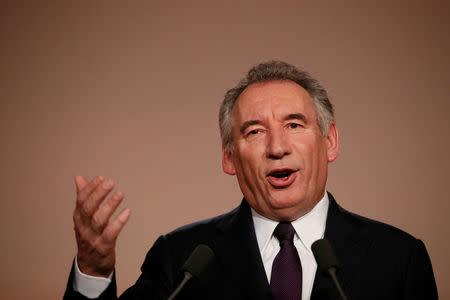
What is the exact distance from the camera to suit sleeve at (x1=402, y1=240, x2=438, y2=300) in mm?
1551

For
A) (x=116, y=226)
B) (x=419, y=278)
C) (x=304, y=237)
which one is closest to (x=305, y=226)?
(x=304, y=237)

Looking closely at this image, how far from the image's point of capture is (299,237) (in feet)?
5.39

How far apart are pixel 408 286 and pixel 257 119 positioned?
0.72m

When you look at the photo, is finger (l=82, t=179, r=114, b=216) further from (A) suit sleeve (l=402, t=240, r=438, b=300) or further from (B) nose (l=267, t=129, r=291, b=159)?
(A) suit sleeve (l=402, t=240, r=438, b=300)

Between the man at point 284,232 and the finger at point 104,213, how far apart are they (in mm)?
411

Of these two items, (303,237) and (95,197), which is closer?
(95,197)

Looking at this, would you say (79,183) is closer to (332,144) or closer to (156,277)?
(156,277)

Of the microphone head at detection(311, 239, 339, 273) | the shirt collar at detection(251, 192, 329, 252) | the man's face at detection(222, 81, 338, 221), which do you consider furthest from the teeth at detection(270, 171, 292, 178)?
the microphone head at detection(311, 239, 339, 273)

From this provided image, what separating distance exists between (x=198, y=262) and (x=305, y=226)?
52 cm

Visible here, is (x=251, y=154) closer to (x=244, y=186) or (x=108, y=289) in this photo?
(x=244, y=186)

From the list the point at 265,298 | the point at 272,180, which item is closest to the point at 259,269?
the point at 265,298

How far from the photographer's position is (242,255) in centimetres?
163

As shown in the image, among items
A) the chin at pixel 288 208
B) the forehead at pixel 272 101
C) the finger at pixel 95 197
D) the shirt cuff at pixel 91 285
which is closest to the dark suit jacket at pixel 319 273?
the chin at pixel 288 208

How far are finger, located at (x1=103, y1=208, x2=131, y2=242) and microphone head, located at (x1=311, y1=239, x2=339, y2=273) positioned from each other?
485 mm
